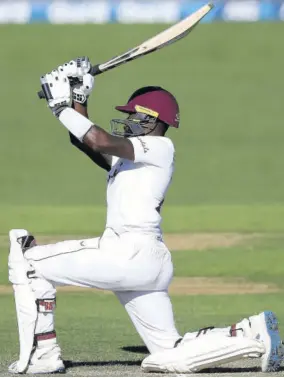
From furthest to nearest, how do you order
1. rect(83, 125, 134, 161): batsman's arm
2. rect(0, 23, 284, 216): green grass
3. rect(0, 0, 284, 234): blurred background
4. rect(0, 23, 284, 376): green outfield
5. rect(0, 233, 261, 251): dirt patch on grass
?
rect(0, 23, 284, 216): green grass → rect(0, 0, 284, 234): blurred background → rect(0, 233, 261, 251): dirt patch on grass → rect(0, 23, 284, 376): green outfield → rect(83, 125, 134, 161): batsman's arm

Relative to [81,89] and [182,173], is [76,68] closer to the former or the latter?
[81,89]

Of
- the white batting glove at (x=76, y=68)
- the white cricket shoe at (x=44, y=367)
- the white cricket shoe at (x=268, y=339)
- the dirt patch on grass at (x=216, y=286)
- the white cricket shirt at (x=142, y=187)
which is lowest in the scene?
the dirt patch on grass at (x=216, y=286)

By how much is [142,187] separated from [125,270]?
429 mm

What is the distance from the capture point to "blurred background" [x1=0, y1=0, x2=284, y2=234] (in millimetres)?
13562

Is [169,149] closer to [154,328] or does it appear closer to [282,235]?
[154,328]

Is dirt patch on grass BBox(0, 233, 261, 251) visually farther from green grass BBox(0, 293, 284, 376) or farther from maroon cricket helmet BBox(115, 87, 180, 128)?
maroon cricket helmet BBox(115, 87, 180, 128)

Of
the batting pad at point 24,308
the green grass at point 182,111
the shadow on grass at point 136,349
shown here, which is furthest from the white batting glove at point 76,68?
the green grass at point 182,111

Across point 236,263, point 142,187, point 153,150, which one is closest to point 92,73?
point 153,150

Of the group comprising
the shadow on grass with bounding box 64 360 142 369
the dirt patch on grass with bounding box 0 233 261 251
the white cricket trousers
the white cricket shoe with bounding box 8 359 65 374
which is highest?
the white cricket trousers

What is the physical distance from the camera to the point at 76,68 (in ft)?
18.2

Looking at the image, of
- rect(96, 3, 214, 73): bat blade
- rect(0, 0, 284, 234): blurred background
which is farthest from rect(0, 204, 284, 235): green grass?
rect(96, 3, 214, 73): bat blade

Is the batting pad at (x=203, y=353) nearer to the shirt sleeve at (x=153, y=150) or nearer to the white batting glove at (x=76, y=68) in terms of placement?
the shirt sleeve at (x=153, y=150)

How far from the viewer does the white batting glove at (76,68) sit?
5.52 metres

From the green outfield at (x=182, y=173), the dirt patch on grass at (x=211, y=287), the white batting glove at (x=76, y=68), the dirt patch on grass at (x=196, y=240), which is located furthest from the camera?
the dirt patch on grass at (x=196, y=240)
